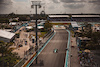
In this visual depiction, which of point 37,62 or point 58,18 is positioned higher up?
point 58,18

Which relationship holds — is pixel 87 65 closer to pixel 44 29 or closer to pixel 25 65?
pixel 25 65

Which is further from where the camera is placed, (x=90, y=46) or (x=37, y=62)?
(x=90, y=46)

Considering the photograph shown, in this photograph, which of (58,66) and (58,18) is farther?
A: (58,18)

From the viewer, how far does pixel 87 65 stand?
45.5 ft

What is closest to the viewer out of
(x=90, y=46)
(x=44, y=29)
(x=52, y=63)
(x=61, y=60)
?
(x=52, y=63)

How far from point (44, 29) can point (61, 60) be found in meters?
31.8

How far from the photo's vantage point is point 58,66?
558 inches

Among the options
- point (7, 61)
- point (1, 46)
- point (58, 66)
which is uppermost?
point (1, 46)

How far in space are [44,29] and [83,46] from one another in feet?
89.8

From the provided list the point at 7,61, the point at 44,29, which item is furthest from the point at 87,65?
the point at 44,29

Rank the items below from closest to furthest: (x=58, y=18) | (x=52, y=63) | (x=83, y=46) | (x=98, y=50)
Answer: (x=52, y=63)
(x=98, y=50)
(x=83, y=46)
(x=58, y=18)

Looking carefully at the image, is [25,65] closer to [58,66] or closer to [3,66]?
[3,66]

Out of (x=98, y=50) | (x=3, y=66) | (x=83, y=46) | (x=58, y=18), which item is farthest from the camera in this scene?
(x=58, y=18)

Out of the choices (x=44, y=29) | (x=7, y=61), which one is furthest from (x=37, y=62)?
(x=44, y=29)
